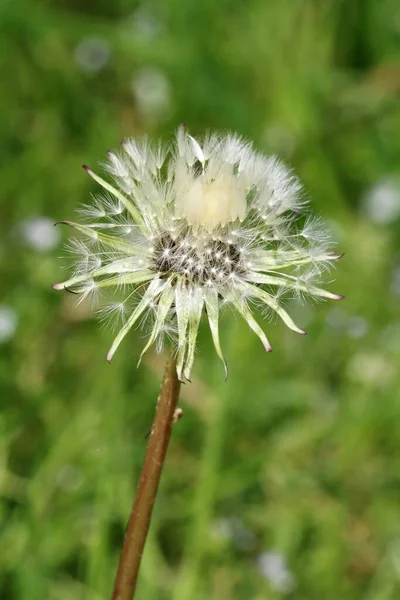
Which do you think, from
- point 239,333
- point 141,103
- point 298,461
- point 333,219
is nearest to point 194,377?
point 239,333

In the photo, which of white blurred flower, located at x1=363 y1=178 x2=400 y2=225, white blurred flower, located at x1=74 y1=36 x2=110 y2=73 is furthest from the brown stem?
white blurred flower, located at x1=74 y1=36 x2=110 y2=73

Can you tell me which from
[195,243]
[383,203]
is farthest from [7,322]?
[383,203]

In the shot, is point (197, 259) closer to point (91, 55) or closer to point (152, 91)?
point (152, 91)

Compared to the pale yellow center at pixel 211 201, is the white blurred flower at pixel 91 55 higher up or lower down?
higher up

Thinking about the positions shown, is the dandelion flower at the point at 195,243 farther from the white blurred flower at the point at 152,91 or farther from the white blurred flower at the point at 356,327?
the white blurred flower at the point at 152,91

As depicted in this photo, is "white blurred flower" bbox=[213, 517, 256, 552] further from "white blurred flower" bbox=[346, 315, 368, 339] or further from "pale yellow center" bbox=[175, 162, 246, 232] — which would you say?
"pale yellow center" bbox=[175, 162, 246, 232]

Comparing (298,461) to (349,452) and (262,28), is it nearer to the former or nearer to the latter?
(349,452)

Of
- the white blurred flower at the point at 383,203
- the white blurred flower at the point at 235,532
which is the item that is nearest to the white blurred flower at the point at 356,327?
the white blurred flower at the point at 383,203
